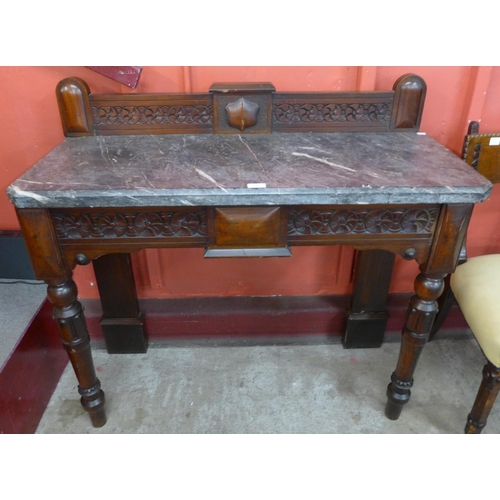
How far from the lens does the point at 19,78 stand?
150 cm

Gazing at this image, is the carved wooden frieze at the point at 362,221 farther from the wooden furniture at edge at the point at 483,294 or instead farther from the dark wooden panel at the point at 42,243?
the dark wooden panel at the point at 42,243

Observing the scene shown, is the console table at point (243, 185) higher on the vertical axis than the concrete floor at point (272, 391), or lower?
higher

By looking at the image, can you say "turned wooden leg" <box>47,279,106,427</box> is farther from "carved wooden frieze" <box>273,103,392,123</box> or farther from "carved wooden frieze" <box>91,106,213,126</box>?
"carved wooden frieze" <box>273,103,392,123</box>

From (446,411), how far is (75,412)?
4.70 ft

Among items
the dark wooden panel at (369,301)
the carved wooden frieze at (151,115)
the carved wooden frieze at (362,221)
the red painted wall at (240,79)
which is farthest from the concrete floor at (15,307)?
the dark wooden panel at (369,301)

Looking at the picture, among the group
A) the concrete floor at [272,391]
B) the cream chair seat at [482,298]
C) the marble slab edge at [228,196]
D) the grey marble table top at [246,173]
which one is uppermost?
the grey marble table top at [246,173]

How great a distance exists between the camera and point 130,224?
1.17 metres

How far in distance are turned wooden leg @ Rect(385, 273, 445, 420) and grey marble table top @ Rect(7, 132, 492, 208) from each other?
1.02 feet

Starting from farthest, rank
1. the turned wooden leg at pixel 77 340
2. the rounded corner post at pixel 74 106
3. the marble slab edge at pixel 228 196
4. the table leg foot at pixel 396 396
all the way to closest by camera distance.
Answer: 1. the table leg foot at pixel 396 396
2. the rounded corner post at pixel 74 106
3. the turned wooden leg at pixel 77 340
4. the marble slab edge at pixel 228 196

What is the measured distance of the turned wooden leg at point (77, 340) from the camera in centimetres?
128

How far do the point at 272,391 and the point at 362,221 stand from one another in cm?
88

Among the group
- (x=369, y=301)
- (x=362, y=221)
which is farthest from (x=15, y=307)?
(x=369, y=301)

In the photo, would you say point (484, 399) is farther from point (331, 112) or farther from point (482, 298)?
point (331, 112)

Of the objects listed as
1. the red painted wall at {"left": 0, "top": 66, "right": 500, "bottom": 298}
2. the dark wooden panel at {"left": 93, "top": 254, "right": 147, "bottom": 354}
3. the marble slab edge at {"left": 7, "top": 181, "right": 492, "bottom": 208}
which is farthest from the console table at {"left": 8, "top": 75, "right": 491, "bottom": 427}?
the dark wooden panel at {"left": 93, "top": 254, "right": 147, "bottom": 354}
